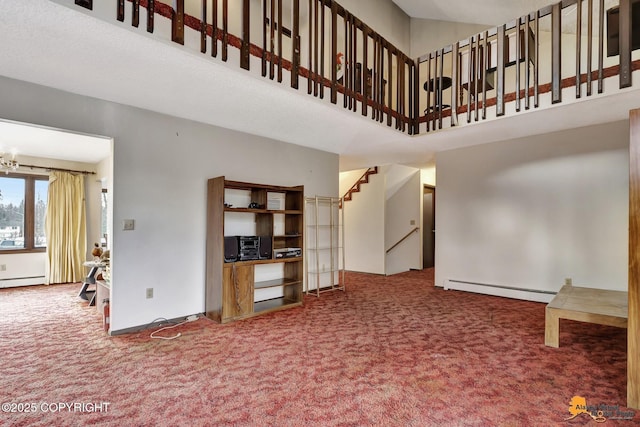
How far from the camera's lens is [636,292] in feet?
6.46

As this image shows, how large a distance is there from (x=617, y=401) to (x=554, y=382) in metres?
0.33

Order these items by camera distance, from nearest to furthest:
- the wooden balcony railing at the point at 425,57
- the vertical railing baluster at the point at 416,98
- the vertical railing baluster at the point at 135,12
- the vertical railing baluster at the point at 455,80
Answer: the vertical railing baluster at the point at 135,12
the wooden balcony railing at the point at 425,57
the vertical railing baluster at the point at 455,80
the vertical railing baluster at the point at 416,98

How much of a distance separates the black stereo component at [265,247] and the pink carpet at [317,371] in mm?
741

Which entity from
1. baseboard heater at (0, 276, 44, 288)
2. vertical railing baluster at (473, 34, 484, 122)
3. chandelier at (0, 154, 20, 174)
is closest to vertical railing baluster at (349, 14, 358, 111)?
vertical railing baluster at (473, 34, 484, 122)

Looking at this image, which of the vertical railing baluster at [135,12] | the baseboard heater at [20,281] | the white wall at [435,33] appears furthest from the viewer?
the white wall at [435,33]

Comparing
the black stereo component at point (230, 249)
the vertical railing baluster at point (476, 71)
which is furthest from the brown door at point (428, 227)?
the black stereo component at point (230, 249)

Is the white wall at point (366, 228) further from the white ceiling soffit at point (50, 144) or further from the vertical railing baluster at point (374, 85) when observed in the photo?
the white ceiling soffit at point (50, 144)

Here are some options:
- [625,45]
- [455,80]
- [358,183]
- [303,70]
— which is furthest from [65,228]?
[625,45]

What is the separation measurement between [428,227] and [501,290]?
3.45 m

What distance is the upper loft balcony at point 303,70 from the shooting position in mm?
2225

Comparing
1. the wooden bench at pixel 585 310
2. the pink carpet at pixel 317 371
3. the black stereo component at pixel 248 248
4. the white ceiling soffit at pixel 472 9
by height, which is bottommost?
the pink carpet at pixel 317 371

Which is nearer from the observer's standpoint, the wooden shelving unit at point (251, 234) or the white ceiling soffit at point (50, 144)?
the wooden shelving unit at point (251, 234)

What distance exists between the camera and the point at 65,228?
6.16 m

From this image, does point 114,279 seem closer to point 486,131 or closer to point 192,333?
point 192,333
